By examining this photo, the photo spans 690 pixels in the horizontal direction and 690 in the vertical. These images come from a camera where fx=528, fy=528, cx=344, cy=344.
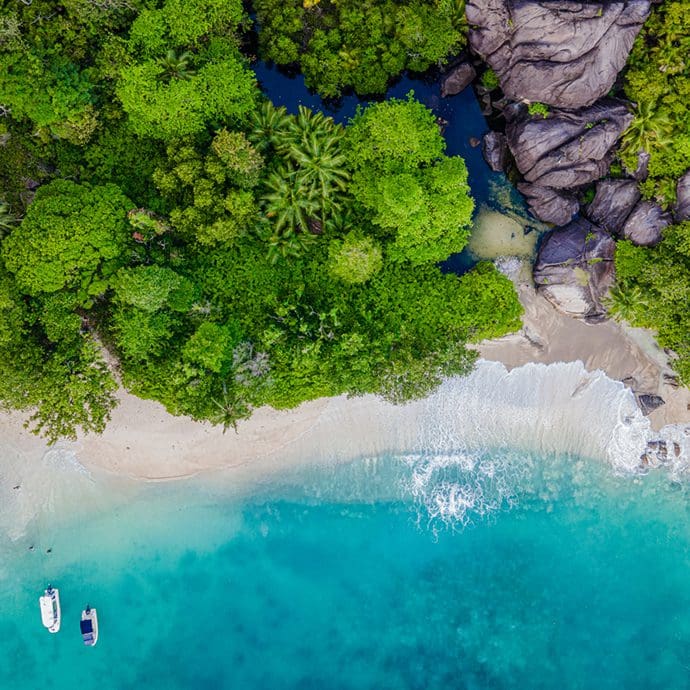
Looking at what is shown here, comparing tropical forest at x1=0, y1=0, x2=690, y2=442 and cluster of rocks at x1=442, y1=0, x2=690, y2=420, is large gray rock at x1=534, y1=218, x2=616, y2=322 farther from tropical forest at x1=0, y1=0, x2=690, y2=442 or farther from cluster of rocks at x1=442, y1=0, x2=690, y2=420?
tropical forest at x1=0, y1=0, x2=690, y2=442

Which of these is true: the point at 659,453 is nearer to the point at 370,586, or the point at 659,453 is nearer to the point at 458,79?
the point at 370,586

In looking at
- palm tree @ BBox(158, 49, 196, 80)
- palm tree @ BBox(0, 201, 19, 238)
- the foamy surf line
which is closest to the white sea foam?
the foamy surf line

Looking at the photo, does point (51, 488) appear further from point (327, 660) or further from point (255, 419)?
point (327, 660)

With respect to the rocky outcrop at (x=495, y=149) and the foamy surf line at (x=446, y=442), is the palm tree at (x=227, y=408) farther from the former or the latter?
the rocky outcrop at (x=495, y=149)

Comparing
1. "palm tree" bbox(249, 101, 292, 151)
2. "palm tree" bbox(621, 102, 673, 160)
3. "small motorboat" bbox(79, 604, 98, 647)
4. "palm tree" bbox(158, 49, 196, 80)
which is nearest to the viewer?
"palm tree" bbox(158, 49, 196, 80)

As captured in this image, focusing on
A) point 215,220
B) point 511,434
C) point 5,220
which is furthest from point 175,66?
point 511,434

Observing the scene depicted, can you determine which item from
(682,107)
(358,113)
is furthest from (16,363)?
(682,107)
